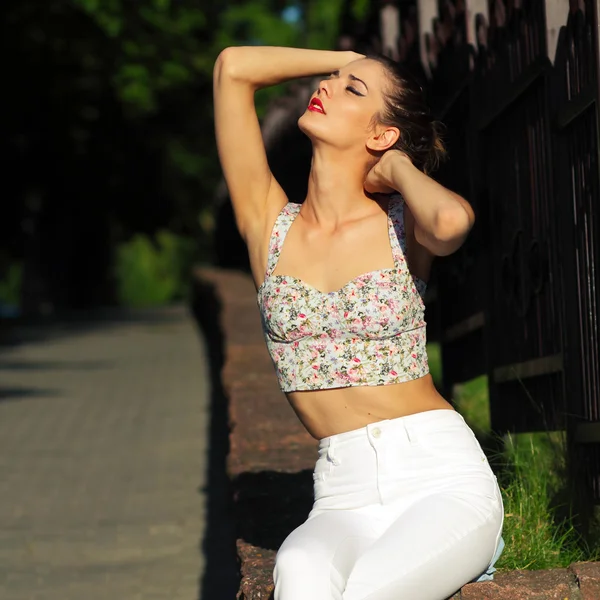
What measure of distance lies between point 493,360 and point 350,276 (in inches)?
70.2

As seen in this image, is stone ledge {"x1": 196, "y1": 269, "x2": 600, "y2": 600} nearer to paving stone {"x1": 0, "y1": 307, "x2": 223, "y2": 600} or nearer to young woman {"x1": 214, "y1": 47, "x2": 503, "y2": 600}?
young woman {"x1": 214, "y1": 47, "x2": 503, "y2": 600}

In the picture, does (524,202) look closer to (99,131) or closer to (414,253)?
(414,253)

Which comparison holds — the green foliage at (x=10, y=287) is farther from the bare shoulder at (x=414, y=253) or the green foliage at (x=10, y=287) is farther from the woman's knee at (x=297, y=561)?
the woman's knee at (x=297, y=561)

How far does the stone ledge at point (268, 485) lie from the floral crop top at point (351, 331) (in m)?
0.61

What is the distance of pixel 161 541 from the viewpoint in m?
6.28

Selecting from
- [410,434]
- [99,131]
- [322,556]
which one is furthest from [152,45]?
[322,556]

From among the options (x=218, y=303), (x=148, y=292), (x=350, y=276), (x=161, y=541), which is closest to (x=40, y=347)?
(x=218, y=303)

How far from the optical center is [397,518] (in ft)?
10.7

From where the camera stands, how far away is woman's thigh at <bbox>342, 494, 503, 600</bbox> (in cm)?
Answer: 307

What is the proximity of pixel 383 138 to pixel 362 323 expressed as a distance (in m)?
0.61

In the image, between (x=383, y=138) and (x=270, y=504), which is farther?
(x=270, y=504)

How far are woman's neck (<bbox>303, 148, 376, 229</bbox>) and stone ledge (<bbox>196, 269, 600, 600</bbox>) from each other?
1076 millimetres

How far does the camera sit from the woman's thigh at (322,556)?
3.03m

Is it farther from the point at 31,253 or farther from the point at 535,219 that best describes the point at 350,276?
the point at 31,253
